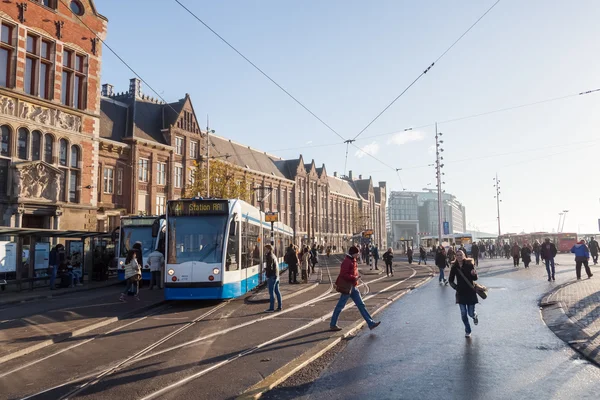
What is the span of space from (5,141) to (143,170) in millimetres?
18172

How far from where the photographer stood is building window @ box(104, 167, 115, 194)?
38750 millimetres

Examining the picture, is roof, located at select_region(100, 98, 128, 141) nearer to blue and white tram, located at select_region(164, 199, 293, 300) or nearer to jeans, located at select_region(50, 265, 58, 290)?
jeans, located at select_region(50, 265, 58, 290)

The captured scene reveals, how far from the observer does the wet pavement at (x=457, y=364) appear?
225 inches

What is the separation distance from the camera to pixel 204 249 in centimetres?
1352

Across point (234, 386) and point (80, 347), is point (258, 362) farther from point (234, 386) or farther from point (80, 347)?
point (80, 347)

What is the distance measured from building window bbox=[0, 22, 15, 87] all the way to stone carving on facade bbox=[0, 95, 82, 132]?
3.84 ft

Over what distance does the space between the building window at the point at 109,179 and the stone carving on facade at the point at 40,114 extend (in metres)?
11.5

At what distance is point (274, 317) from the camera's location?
1163 cm

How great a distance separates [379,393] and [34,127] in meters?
25.4

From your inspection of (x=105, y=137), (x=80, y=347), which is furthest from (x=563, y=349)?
(x=105, y=137)

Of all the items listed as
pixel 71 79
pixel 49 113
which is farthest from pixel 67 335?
pixel 71 79

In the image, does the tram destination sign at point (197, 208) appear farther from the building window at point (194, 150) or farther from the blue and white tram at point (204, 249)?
the building window at point (194, 150)

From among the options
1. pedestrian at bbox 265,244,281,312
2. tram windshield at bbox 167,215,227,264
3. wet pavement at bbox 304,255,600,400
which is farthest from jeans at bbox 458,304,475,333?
tram windshield at bbox 167,215,227,264

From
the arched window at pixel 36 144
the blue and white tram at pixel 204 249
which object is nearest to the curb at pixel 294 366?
the blue and white tram at pixel 204 249
